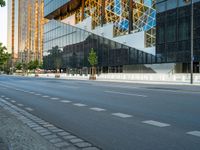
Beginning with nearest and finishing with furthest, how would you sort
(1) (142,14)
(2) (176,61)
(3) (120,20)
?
(2) (176,61), (1) (142,14), (3) (120,20)

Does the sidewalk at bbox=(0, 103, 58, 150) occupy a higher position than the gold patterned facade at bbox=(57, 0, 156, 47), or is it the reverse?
the gold patterned facade at bbox=(57, 0, 156, 47)

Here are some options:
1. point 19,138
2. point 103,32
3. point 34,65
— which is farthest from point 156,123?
point 34,65

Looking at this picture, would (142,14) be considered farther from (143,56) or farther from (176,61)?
(176,61)

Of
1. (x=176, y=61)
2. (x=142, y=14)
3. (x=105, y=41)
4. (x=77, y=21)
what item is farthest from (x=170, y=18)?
(x=77, y=21)

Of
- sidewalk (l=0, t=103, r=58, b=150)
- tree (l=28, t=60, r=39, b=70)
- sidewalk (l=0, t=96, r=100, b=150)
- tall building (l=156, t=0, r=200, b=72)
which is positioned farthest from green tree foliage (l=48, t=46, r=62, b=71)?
sidewalk (l=0, t=103, r=58, b=150)

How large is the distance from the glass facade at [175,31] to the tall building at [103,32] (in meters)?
3.73

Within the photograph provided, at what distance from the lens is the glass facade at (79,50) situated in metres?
63.5

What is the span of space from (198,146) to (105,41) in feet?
217

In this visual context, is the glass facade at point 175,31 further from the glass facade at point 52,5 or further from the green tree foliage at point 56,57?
the green tree foliage at point 56,57

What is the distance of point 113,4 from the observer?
232 feet

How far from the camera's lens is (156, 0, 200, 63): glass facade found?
1843 inches

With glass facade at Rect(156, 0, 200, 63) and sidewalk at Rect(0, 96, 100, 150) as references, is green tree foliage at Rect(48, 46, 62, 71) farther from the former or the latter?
sidewalk at Rect(0, 96, 100, 150)

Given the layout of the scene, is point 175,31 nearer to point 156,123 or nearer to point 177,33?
point 177,33

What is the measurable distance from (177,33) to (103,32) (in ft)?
82.9
